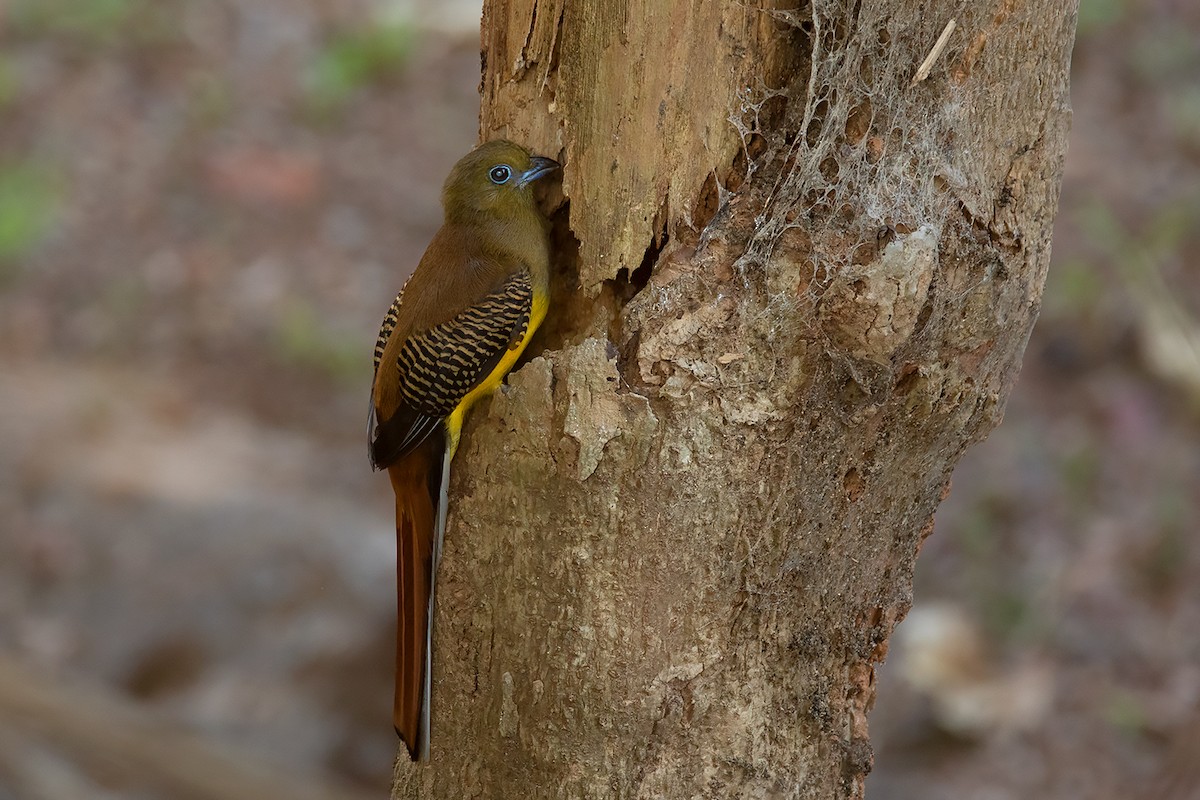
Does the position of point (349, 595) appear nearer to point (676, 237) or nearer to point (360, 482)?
point (360, 482)

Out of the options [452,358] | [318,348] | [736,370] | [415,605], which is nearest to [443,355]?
[452,358]

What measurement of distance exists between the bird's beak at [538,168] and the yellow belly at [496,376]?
9.0 inches

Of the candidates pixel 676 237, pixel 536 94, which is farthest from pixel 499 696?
pixel 536 94

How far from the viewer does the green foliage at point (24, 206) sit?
6652mm

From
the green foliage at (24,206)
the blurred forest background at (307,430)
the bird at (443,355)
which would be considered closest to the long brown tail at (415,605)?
the bird at (443,355)

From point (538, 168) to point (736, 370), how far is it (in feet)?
2.01

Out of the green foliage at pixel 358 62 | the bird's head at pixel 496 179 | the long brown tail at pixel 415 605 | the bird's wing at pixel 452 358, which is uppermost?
the green foliage at pixel 358 62

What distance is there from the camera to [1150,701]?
4.76m

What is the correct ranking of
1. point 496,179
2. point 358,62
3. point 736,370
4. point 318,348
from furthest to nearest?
1. point 358,62
2. point 318,348
3. point 496,179
4. point 736,370

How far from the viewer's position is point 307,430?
601 cm

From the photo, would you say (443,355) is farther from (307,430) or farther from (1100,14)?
(1100,14)

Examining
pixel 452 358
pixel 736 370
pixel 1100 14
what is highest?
pixel 1100 14

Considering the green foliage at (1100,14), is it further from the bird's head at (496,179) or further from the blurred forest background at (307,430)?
the bird's head at (496,179)

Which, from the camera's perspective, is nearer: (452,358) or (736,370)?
(736,370)
